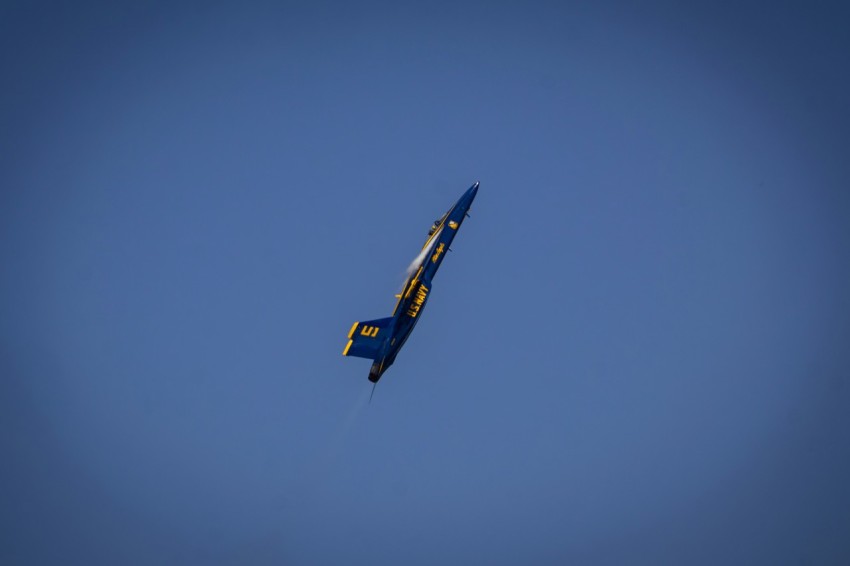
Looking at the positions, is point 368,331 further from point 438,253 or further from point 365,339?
point 438,253

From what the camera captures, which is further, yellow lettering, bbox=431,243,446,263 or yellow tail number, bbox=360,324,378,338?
yellow lettering, bbox=431,243,446,263

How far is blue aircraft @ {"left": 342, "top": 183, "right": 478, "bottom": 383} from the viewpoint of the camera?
68125 mm

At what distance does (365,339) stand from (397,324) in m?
2.99

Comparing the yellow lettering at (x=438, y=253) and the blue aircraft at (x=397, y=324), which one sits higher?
the yellow lettering at (x=438, y=253)

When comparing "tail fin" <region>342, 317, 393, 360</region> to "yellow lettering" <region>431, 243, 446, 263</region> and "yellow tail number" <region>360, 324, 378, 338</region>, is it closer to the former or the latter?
"yellow tail number" <region>360, 324, 378, 338</region>

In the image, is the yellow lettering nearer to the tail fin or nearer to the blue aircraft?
the blue aircraft

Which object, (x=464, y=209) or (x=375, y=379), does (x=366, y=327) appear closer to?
(x=375, y=379)

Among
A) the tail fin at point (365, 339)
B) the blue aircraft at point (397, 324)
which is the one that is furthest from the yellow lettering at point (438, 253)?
the tail fin at point (365, 339)

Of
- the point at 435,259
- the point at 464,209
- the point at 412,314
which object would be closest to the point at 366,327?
the point at 412,314

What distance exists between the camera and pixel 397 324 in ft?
226

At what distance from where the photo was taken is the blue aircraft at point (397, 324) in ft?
224

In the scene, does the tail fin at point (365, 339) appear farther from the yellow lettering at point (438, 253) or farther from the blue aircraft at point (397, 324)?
the yellow lettering at point (438, 253)

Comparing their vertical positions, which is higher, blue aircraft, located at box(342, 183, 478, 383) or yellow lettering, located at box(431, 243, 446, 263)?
yellow lettering, located at box(431, 243, 446, 263)

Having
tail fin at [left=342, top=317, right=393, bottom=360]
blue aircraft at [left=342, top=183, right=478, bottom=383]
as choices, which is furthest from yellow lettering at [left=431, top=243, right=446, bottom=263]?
tail fin at [left=342, top=317, right=393, bottom=360]
